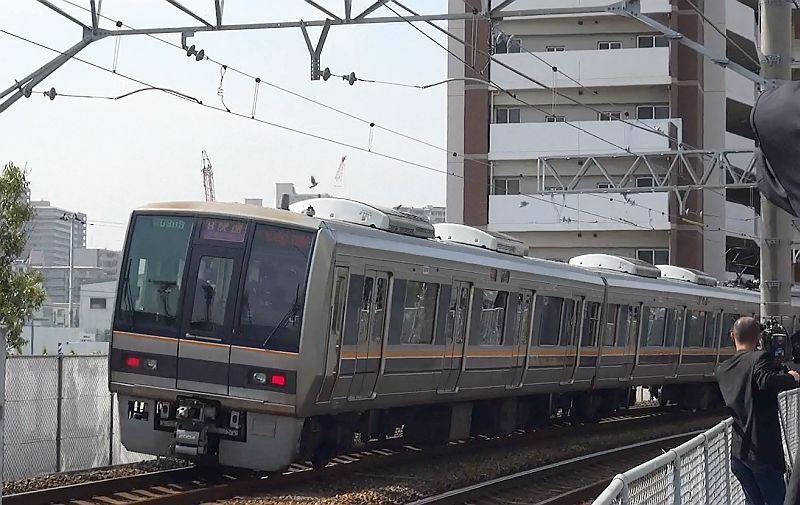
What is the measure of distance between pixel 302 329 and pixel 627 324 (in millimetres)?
11790

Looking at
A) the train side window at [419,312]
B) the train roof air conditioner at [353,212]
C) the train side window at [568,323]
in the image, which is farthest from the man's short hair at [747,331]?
the train side window at [568,323]

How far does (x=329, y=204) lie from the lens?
1389cm

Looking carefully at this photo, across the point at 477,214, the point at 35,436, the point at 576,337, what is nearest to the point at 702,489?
the point at 35,436

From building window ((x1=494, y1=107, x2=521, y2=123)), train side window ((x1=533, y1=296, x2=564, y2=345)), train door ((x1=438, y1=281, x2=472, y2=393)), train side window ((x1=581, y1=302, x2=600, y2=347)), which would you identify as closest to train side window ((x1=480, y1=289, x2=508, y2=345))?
train door ((x1=438, y1=281, x2=472, y2=393))

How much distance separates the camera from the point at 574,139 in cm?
4259

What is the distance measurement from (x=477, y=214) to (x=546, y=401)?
2353 centimetres

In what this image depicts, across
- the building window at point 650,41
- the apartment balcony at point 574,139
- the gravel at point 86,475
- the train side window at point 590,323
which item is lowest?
the gravel at point 86,475

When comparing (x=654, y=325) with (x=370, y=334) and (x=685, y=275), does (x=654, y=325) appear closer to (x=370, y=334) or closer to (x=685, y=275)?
(x=685, y=275)

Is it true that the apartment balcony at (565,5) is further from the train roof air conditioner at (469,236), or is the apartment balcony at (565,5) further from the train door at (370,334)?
the train door at (370,334)

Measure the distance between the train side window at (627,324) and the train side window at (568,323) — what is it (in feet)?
7.91

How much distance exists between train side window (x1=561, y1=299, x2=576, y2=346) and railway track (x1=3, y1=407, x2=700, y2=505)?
10.5 ft

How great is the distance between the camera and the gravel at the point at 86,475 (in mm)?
11789

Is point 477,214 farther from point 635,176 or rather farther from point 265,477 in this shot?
point 265,477

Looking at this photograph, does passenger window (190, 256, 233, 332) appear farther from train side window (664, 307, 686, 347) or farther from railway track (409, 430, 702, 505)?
train side window (664, 307, 686, 347)
